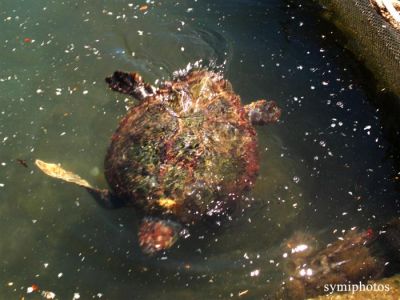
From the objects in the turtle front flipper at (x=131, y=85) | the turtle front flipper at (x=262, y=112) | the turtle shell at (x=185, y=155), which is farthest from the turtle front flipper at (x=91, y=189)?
the turtle front flipper at (x=262, y=112)

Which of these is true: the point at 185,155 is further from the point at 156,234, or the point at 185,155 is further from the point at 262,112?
the point at 262,112

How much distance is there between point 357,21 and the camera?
4.64 m

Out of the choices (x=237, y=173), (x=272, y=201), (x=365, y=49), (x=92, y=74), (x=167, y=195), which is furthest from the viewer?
(x=92, y=74)

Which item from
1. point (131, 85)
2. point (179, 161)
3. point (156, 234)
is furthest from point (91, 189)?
point (131, 85)

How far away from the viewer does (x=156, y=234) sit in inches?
125

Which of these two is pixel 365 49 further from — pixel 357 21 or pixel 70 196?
pixel 70 196

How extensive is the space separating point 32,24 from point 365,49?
13.8 feet

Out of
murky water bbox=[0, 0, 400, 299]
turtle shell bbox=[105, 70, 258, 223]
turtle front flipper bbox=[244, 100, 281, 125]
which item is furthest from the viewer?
turtle front flipper bbox=[244, 100, 281, 125]

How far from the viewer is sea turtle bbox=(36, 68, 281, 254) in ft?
10.3

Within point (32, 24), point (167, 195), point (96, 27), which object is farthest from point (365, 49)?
point (32, 24)

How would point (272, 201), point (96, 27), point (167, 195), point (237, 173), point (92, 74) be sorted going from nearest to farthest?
point (167, 195) < point (237, 173) < point (272, 201) < point (92, 74) < point (96, 27)

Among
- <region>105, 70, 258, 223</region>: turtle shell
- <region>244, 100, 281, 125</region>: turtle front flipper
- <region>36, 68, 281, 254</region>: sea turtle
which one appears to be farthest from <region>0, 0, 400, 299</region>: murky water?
<region>105, 70, 258, 223</region>: turtle shell

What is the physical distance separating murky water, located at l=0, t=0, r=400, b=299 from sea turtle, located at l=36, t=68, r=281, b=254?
0.43m

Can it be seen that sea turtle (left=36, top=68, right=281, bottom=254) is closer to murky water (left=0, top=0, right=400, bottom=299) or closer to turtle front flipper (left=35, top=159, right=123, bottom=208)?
turtle front flipper (left=35, top=159, right=123, bottom=208)
